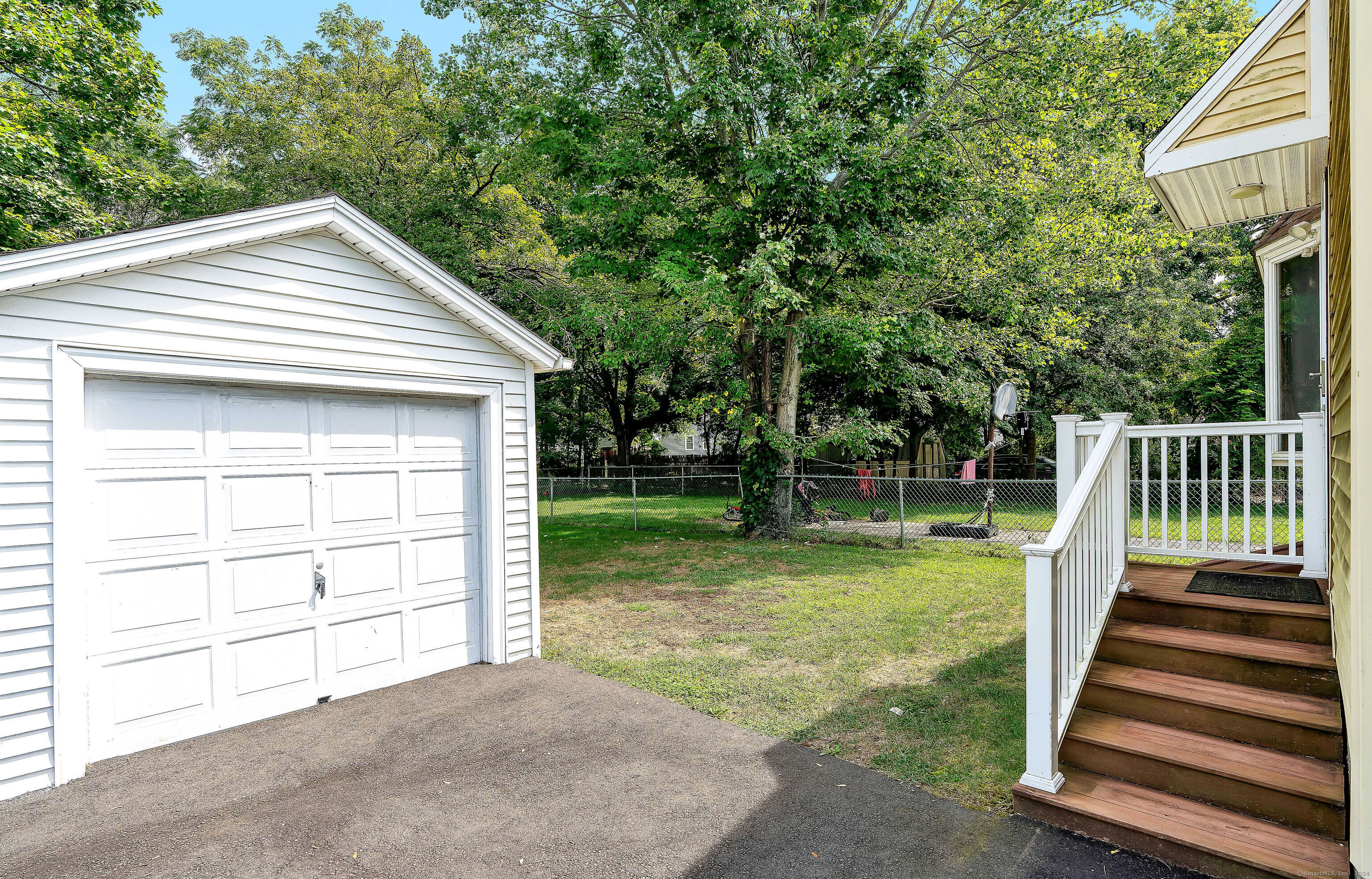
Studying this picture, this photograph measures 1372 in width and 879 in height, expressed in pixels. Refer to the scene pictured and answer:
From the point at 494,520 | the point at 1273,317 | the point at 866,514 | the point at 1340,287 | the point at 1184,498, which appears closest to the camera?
the point at 1340,287

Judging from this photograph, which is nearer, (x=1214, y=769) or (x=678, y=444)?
(x=1214, y=769)

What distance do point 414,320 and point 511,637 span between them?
2798mm

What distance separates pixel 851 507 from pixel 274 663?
12.9 metres

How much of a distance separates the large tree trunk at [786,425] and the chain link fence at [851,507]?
0.91ft

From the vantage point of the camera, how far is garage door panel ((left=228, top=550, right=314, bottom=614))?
461 centimetres

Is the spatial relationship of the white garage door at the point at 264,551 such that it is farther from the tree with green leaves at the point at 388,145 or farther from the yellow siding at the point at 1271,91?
the tree with green leaves at the point at 388,145

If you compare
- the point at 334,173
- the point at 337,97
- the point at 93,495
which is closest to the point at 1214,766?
the point at 93,495

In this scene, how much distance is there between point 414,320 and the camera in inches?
213

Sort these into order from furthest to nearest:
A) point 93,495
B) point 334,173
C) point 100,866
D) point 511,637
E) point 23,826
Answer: point 334,173 < point 511,637 < point 93,495 < point 23,826 < point 100,866

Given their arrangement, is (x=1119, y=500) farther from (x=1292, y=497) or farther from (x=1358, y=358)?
(x=1358, y=358)

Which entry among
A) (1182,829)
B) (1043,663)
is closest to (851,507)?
(1043,663)

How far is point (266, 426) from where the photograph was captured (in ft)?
15.7

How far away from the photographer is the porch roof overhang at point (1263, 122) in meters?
2.87

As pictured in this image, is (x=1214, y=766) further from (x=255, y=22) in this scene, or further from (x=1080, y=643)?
(x=255, y=22)
